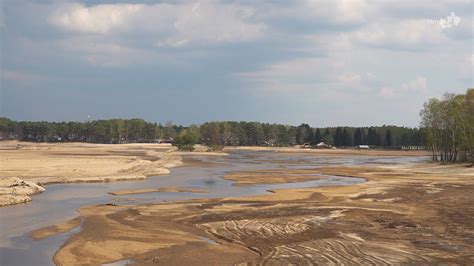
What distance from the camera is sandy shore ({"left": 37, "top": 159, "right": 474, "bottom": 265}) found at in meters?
19.2

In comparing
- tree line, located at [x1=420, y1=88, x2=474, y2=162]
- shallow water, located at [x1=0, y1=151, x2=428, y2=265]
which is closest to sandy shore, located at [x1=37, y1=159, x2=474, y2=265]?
shallow water, located at [x1=0, y1=151, x2=428, y2=265]

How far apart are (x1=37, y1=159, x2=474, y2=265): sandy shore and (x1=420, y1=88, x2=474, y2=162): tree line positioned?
43473 mm

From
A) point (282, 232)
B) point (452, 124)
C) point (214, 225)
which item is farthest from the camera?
point (452, 124)

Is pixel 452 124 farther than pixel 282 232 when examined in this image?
Yes

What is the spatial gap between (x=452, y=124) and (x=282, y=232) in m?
69.6

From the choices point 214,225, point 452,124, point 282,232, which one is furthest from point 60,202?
point 452,124

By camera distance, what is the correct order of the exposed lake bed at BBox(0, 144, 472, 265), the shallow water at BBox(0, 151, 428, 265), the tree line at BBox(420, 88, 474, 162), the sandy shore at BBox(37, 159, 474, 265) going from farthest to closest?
the tree line at BBox(420, 88, 474, 162), the shallow water at BBox(0, 151, 428, 265), the exposed lake bed at BBox(0, 144, 472, 265), the sandy shore at BBox(37, 159, 474, 265)

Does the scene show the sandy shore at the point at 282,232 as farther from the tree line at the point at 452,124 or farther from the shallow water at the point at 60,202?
the tree line at the point at 452,124

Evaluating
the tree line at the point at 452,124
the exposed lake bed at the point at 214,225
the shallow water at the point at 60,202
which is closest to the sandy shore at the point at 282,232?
the exposed lake bed at the point at 214,225

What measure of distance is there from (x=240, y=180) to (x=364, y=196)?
2049 cm

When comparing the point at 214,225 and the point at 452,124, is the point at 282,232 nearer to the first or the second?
the point at 214,225

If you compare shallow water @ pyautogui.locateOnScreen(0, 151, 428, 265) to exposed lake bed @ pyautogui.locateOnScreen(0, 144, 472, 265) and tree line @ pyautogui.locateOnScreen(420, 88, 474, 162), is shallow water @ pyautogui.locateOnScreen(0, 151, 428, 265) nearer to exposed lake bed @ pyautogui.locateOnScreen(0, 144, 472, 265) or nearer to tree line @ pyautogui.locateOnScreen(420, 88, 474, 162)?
exposed lake bed @ pyautogui.locateOnScreen(0, 144, 472, 265)

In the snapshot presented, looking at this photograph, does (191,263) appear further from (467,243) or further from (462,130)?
(462,130)

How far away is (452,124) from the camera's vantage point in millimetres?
83188
